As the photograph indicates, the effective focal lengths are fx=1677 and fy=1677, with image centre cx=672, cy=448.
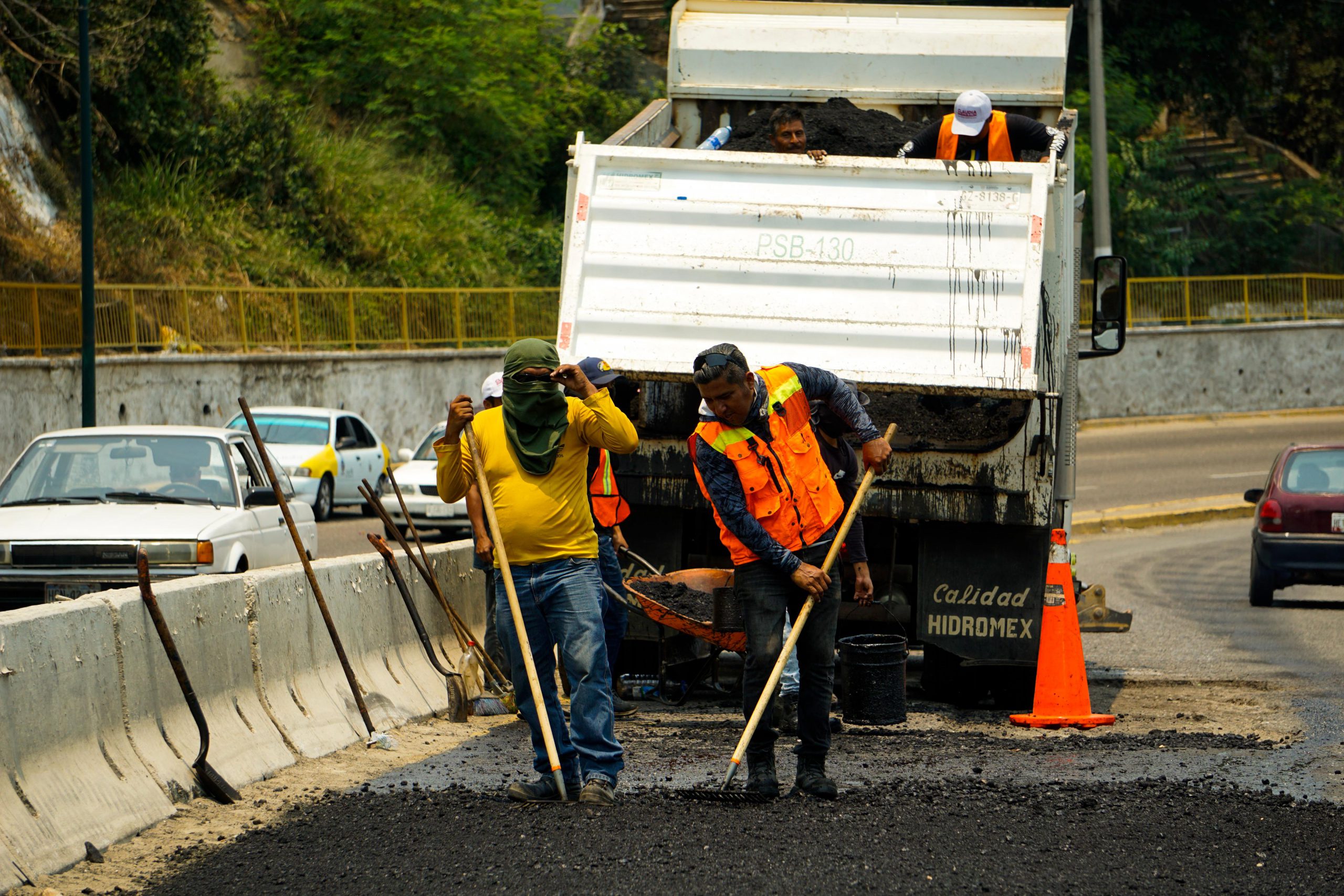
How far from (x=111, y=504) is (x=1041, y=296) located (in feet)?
20.1

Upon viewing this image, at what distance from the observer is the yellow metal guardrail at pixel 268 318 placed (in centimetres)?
2492

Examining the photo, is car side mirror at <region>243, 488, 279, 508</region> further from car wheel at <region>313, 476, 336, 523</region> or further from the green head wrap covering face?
car wheel at <region>313, 476, 336, 523</region>

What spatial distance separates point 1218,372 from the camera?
3619cm

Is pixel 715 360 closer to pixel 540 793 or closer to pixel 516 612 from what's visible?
pixel 516 612

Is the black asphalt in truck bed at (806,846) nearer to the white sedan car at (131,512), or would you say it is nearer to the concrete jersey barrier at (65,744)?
the concrete jersey barrier at (65,744)

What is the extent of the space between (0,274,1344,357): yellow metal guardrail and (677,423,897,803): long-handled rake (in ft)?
67.6

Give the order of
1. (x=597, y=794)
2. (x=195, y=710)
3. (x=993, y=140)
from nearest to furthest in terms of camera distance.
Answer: (x=597, y=794) → (x=195, y=710) → (x=993, y=140)

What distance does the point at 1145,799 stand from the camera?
625 centimetres

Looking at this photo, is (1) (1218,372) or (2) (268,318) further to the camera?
(1) (1218,372)

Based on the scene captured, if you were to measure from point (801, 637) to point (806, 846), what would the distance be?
3.82 feet

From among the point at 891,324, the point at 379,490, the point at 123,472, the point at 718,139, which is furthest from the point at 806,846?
the point at 379,490

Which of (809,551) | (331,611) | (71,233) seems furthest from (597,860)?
(71,233)

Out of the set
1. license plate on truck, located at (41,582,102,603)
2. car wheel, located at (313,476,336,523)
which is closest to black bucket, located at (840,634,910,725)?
license plate on truck, located at (41,582,102,603)

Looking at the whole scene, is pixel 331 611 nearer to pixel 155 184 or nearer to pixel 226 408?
pixel 226 408
